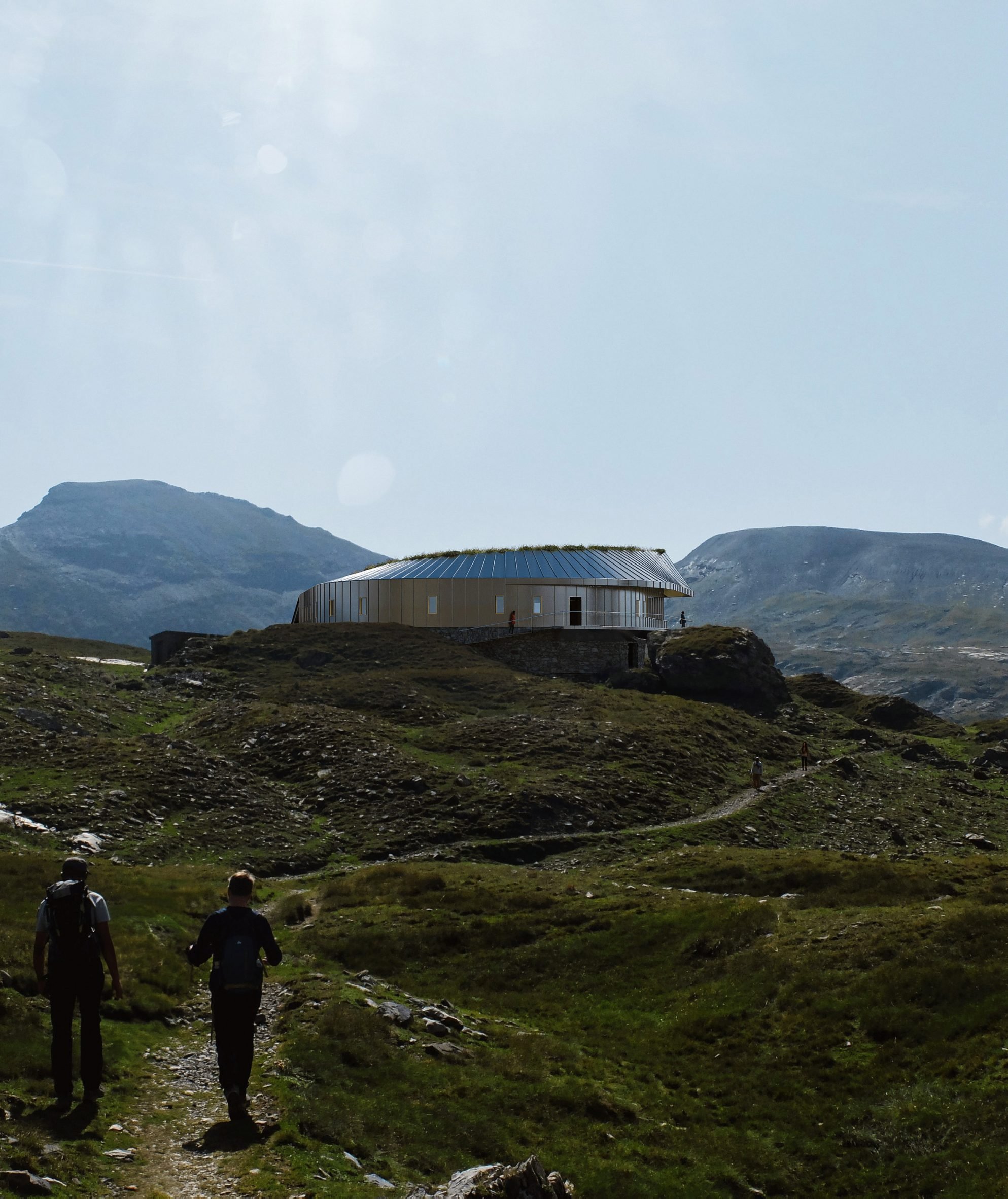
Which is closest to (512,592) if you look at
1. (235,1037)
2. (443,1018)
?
(443,1018)

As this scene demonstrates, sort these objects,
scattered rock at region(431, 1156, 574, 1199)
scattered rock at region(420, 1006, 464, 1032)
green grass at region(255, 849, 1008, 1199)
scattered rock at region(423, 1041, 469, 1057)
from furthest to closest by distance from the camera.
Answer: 1. scattered rock at region(420, 1006, 464, 1032)
2. scattered rock at region(423, 1041, 469, 1057)
3. green grass at region(255, 849, 1008, 1199)
4. scattered rock at region(431, 1156, 574, 1199)

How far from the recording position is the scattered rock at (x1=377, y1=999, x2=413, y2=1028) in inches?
680

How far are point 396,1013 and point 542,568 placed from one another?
68535 mm

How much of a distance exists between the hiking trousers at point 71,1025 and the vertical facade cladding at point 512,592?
68839mm

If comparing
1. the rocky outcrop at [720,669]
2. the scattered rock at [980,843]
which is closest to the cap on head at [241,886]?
the scattered rock at [980,843]

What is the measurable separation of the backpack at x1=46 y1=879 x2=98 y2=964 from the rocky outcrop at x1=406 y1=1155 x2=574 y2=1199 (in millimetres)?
4676

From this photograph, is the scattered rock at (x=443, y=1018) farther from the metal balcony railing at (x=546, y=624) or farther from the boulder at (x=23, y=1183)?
the metal balcony railing at (x=546, y=624)

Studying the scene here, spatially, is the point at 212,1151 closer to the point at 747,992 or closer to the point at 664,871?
the point at 747,992

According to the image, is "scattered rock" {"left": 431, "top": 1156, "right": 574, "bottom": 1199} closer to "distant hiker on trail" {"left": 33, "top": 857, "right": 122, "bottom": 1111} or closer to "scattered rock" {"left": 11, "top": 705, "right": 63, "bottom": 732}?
"distant hiker on trail" {"left": 33, "top": 857, "right": 122, "bottom": 1111}

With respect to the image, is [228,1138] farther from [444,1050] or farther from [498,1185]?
[444,1050]

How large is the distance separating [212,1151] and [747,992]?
11804mm

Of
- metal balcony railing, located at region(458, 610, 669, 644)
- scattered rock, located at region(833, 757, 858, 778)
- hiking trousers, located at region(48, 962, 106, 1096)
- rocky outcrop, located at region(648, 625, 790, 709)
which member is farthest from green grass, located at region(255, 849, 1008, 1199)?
metal balcony railing, located at region(458, 610, 669, 644)

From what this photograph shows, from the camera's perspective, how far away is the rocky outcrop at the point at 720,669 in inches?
2889

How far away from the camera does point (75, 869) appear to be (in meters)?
11.8
